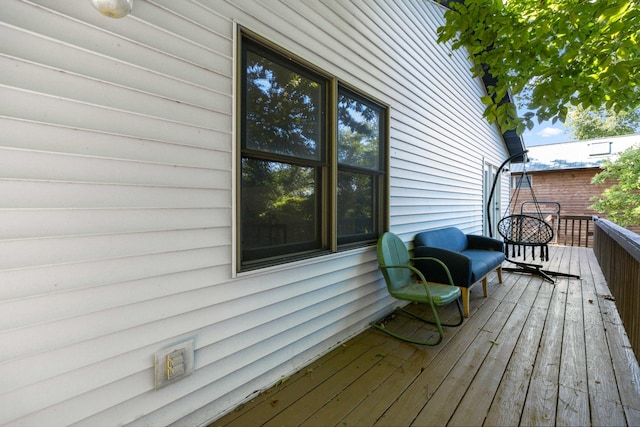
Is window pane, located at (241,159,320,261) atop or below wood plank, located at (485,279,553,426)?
atop

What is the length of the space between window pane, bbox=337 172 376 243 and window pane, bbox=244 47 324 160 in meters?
0.46

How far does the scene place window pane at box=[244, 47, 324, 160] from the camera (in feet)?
6.05

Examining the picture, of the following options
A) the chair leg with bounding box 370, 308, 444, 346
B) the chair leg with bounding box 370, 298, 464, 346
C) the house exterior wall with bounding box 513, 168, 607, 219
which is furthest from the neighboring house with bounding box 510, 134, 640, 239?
the chair leg with bounding box 370, 308, 444, 346

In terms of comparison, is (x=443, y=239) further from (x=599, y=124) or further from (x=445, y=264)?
(x=599, y=124)

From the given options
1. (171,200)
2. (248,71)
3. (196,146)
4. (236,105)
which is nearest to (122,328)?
(171,200)

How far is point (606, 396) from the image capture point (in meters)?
1.84

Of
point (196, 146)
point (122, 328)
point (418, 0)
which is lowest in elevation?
point (122, 328)

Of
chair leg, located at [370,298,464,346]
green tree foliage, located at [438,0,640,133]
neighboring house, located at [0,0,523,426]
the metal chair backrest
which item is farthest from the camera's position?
the metal chair backrest

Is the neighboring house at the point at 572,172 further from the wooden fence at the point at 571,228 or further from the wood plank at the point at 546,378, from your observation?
the wood plank at the point at 546,378

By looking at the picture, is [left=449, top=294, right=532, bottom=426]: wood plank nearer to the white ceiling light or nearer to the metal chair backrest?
the metal chair backrest

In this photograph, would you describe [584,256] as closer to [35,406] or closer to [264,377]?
[264,377]

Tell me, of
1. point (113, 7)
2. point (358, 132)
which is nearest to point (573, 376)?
point (358, 132)

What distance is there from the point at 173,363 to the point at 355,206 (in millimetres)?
1881

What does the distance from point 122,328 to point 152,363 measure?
24cm
